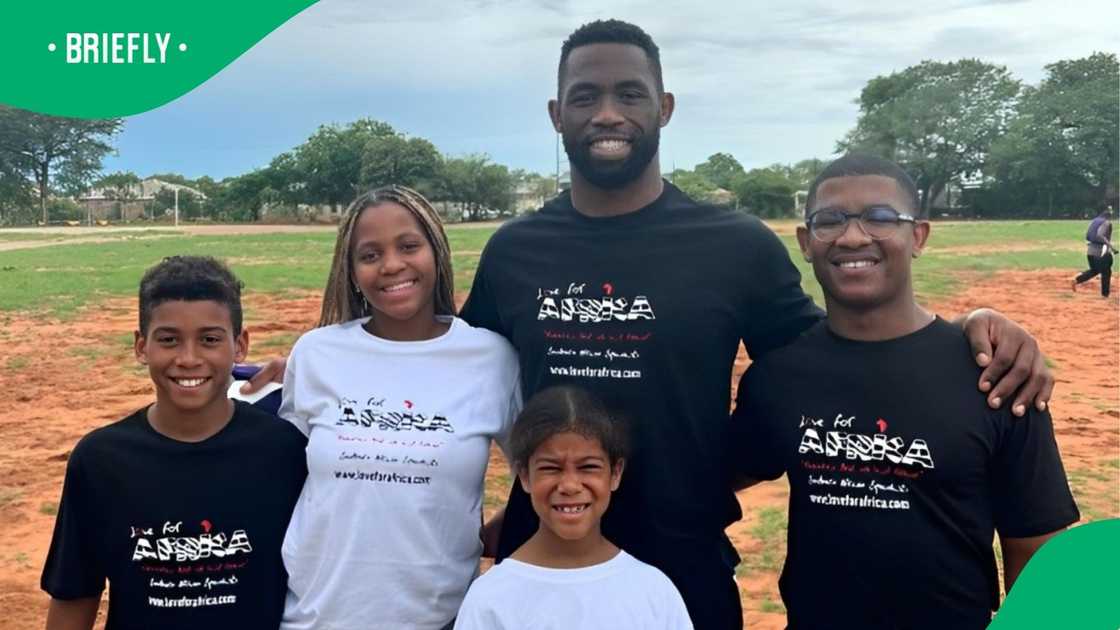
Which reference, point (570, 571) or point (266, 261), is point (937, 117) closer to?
point (266, 261)

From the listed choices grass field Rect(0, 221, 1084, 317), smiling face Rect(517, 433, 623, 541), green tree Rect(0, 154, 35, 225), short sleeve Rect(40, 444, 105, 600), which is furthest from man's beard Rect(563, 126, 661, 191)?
green tree Rect(0, 154, 35, 225)

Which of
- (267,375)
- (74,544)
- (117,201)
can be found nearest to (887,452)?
(267,375)

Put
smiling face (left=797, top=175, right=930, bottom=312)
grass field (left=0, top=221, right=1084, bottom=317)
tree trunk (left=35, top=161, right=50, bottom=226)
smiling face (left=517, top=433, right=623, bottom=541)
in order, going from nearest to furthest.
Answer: smiling face (left=517, top=433, right=623, bottom=541)
smiling face (left=797, top=175, right=930, bottom=312)
grass field (left=0, top=221, right=1084, bottom=317)
tree trunk (left=35, top=161, right=50, bottom=226)

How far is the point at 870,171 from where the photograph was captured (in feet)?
8.25

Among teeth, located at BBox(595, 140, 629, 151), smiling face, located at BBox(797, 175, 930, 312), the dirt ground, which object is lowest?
the dirt ground

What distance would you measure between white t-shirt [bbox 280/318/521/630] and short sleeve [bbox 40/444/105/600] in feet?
1.67

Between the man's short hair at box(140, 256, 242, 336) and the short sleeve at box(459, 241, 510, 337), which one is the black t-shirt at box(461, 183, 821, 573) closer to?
the short sleeve at box(459, 241, 510, 337)

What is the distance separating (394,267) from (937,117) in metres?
71.0

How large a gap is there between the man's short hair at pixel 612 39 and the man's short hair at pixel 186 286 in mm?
1137

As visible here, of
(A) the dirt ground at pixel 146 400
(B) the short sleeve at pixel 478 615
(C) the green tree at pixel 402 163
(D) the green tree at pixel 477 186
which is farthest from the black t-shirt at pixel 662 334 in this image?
(D) the green tree at pixel 477 186

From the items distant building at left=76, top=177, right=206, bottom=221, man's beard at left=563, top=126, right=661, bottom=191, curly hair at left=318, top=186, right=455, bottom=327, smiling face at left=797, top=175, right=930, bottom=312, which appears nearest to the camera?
smiling face at left=797, top=175, right=930, bottom=312

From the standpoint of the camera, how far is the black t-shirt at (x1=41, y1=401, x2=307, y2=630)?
7.77 feet

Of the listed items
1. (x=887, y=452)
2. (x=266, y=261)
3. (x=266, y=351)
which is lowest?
(x=266, y=351)

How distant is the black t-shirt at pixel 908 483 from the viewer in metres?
2.21
